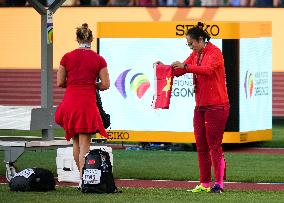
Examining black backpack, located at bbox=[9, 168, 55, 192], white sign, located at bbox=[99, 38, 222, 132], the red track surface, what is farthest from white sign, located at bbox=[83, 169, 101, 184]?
white sign, located at bbox=[99, 38, 222, 132]

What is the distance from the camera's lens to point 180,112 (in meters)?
21.9

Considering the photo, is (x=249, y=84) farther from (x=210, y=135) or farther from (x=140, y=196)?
(x=140, y=196)

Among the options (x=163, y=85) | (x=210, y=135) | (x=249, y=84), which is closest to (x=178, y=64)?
(x=163, y=85)

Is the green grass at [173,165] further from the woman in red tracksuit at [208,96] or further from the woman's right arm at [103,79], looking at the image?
the woman's right arm at [103,79]

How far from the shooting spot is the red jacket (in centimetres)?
1476

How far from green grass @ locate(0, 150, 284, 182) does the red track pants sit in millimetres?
2451

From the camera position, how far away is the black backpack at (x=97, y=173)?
1454cm

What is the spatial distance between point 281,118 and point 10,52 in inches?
278

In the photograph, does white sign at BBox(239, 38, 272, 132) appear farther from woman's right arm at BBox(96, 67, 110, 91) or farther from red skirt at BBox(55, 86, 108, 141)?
red skirt at BBox(55, 86, 108, 141)

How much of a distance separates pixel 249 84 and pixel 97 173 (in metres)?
8.24

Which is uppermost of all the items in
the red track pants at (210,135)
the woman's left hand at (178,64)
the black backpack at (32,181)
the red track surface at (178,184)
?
the woman's left hand at (178,64)

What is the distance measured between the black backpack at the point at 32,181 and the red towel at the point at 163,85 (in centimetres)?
150

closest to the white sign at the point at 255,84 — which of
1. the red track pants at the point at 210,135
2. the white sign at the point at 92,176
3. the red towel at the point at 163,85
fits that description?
the red towel at the point at 163,85

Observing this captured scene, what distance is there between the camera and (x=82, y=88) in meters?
14.6
